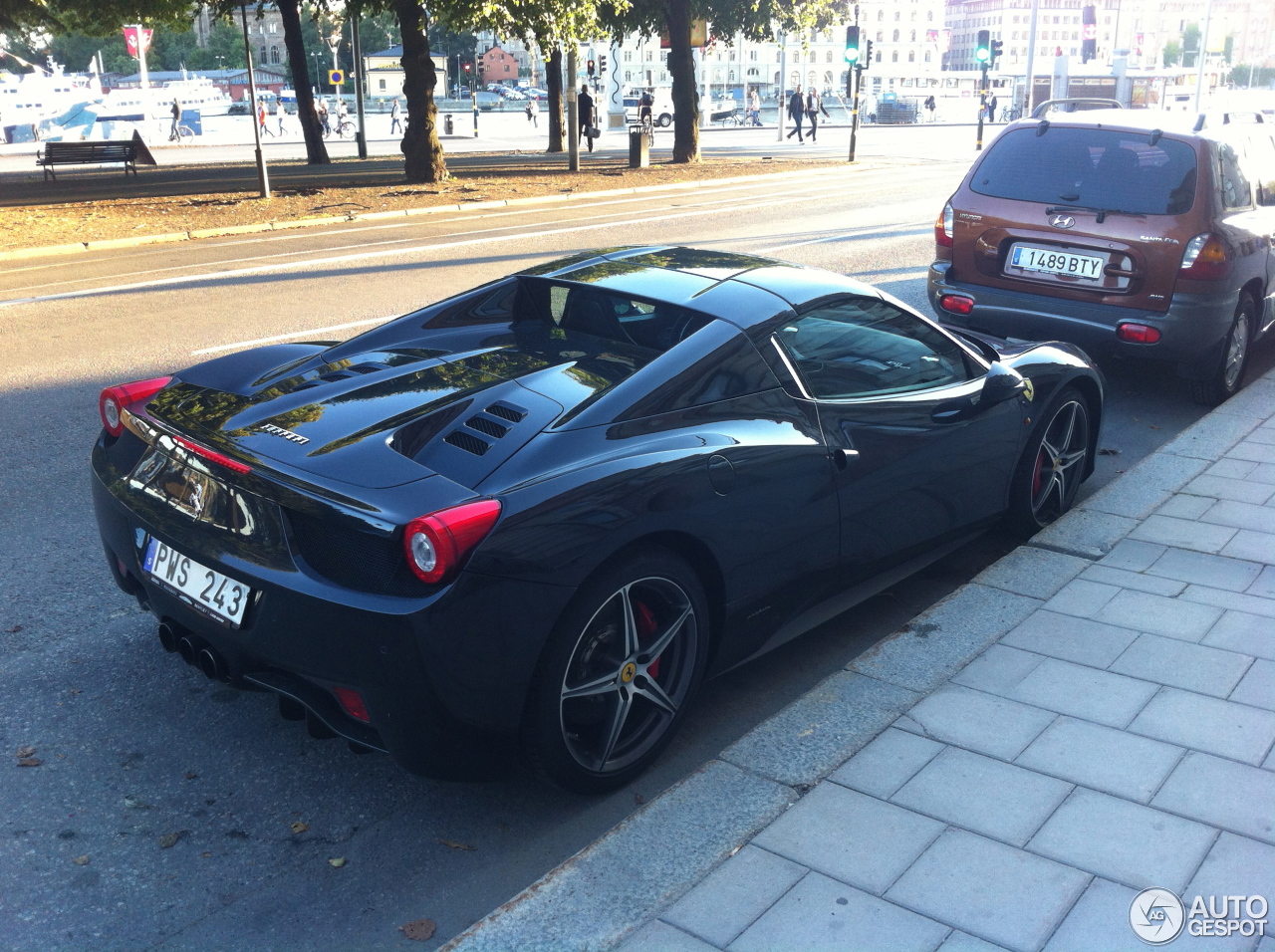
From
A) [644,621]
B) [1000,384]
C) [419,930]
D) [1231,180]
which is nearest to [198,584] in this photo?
[419,930]

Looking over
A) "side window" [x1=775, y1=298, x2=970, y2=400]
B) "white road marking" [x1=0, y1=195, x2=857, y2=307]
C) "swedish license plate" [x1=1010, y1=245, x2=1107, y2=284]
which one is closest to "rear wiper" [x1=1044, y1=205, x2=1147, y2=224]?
"swedish license plate" [x1=1010, y1=245, x2=1107, y2=284]

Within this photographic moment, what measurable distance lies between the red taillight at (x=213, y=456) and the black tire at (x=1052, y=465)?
317cm

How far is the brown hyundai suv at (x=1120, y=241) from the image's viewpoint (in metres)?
6.92

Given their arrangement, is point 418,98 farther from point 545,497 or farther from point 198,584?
point 545,497

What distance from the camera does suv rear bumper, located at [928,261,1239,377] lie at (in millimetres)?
6930

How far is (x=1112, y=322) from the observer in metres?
7.00

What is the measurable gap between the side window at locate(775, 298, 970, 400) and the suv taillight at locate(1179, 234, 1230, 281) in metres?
3.09

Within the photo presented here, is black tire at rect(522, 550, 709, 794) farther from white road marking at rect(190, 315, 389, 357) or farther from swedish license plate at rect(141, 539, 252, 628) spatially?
white road marking at rect(190, 315, 389, 357)

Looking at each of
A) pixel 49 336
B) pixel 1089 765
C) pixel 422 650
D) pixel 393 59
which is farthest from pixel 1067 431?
pixel 393 59

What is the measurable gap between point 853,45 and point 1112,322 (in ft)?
101

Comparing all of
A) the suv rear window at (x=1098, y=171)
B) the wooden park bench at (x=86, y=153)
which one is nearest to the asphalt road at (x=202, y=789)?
the suv rear window at (x=1098, y=171)

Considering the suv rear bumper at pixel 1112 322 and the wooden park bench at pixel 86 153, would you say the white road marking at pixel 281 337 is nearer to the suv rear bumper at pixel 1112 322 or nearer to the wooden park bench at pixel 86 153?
the suv rear bumper at pixel 1112 322

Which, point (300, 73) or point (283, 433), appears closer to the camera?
point (283, 433)

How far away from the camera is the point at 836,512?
380 centimetres
